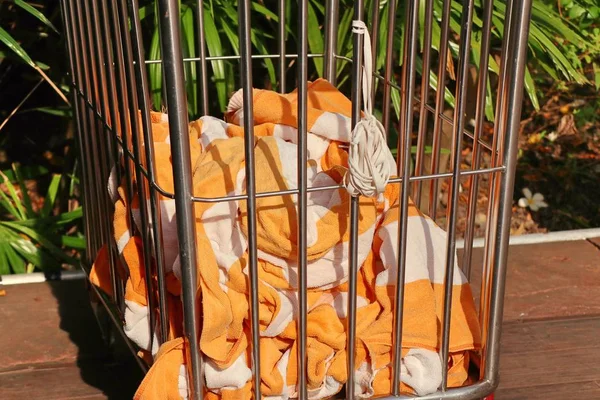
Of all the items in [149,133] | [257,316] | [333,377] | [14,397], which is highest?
[149,133]

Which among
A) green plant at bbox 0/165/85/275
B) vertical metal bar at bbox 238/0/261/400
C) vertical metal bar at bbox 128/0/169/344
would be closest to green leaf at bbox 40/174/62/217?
green plant at bbox 0/165/85/275

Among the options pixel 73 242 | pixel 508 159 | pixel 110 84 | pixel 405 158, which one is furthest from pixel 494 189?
pixel 73 242

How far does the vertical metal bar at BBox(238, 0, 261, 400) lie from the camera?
0.88 metres

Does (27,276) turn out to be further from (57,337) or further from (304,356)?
(304,356)

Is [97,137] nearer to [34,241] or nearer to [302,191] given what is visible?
[302,191]

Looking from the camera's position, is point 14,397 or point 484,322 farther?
point 14,397

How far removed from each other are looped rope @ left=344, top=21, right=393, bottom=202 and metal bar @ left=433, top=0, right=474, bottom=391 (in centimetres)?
12

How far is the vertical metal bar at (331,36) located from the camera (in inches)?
55.4

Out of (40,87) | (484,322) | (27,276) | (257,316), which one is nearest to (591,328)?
(484,322)

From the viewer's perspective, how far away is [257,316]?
38.8 inches

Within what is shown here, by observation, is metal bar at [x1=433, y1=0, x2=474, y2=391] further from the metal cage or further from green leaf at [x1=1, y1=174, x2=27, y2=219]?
green leaf at [x1=1, y1=174, x2=27, y2=219]

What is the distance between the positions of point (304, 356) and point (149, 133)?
1.02ft

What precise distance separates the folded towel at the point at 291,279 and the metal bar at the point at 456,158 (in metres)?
0.03

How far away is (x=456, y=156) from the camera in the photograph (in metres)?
1.00
